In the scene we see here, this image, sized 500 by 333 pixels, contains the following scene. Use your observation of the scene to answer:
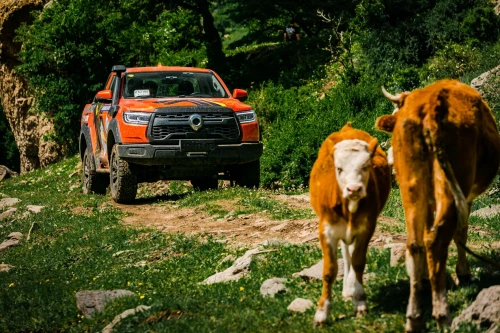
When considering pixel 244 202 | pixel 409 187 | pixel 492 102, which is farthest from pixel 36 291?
pixel 492 102

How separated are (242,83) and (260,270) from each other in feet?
64.1

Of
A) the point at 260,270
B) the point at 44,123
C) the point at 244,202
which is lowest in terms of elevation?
the point at 44,123

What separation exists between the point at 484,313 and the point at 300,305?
1.65 meters

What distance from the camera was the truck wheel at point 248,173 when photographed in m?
17.3

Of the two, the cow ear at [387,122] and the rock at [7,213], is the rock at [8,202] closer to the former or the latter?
the rock at [7,213]

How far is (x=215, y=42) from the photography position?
29.6 m

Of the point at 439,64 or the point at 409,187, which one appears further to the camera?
the point at 439,64

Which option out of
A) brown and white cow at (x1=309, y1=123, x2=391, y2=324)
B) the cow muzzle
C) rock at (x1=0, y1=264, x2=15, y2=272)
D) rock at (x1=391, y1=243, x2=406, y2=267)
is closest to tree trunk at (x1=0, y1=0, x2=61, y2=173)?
rock at (x1=0, y1=264, x2=15, y2=272)

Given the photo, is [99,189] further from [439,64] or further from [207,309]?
[207,309]

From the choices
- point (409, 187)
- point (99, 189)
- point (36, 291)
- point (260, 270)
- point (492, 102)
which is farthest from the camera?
point (99, 189)

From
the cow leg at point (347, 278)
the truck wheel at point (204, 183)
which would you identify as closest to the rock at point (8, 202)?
the truck wheel at point (204, 183)

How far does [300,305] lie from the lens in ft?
25.4

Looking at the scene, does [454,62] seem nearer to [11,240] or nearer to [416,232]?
[11,240]

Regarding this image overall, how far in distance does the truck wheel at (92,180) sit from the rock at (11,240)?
3695 mm
